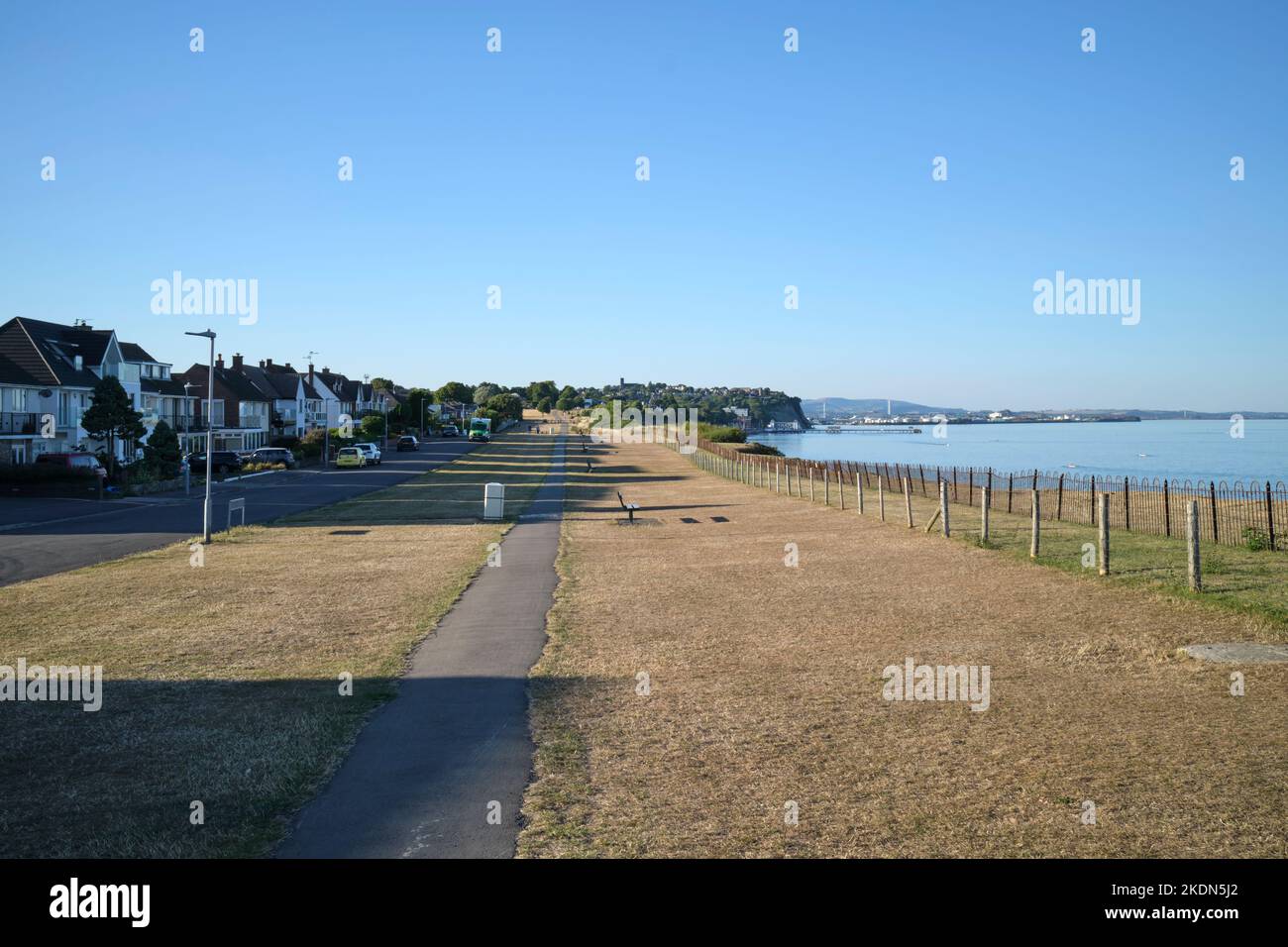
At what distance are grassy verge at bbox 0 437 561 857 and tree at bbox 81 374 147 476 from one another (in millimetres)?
28303

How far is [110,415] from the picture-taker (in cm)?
4862

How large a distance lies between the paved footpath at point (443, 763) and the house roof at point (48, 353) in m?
48.9

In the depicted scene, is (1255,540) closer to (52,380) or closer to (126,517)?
(126,517)

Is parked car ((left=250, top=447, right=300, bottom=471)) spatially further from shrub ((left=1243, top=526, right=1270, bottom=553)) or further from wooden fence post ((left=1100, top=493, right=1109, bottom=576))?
wooden fence post ((left=1100, top=493, right=1109, bottom=576))

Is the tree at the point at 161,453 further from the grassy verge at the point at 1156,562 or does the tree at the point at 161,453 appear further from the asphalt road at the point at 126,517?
the grassy verge at the point at 1156,562

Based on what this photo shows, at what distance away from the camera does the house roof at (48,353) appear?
5294 centimetres

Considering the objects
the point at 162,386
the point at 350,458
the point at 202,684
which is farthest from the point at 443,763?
the point at 162,386

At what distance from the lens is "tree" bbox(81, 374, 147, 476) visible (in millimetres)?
48375

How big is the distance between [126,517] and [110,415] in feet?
60.2

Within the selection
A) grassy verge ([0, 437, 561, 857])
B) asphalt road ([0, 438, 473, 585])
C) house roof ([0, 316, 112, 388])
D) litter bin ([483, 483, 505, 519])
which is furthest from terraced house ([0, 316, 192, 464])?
grassy verge ([0, 437, 561, 857])

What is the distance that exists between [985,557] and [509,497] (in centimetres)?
2662

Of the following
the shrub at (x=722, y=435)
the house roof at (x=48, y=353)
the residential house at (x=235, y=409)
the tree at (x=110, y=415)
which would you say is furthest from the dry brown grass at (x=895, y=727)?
the residential house at (x=235, y=409)

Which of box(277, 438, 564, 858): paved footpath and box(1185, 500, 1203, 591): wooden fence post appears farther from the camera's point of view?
box(1185, 500, 1203, 591): wooden fence post
